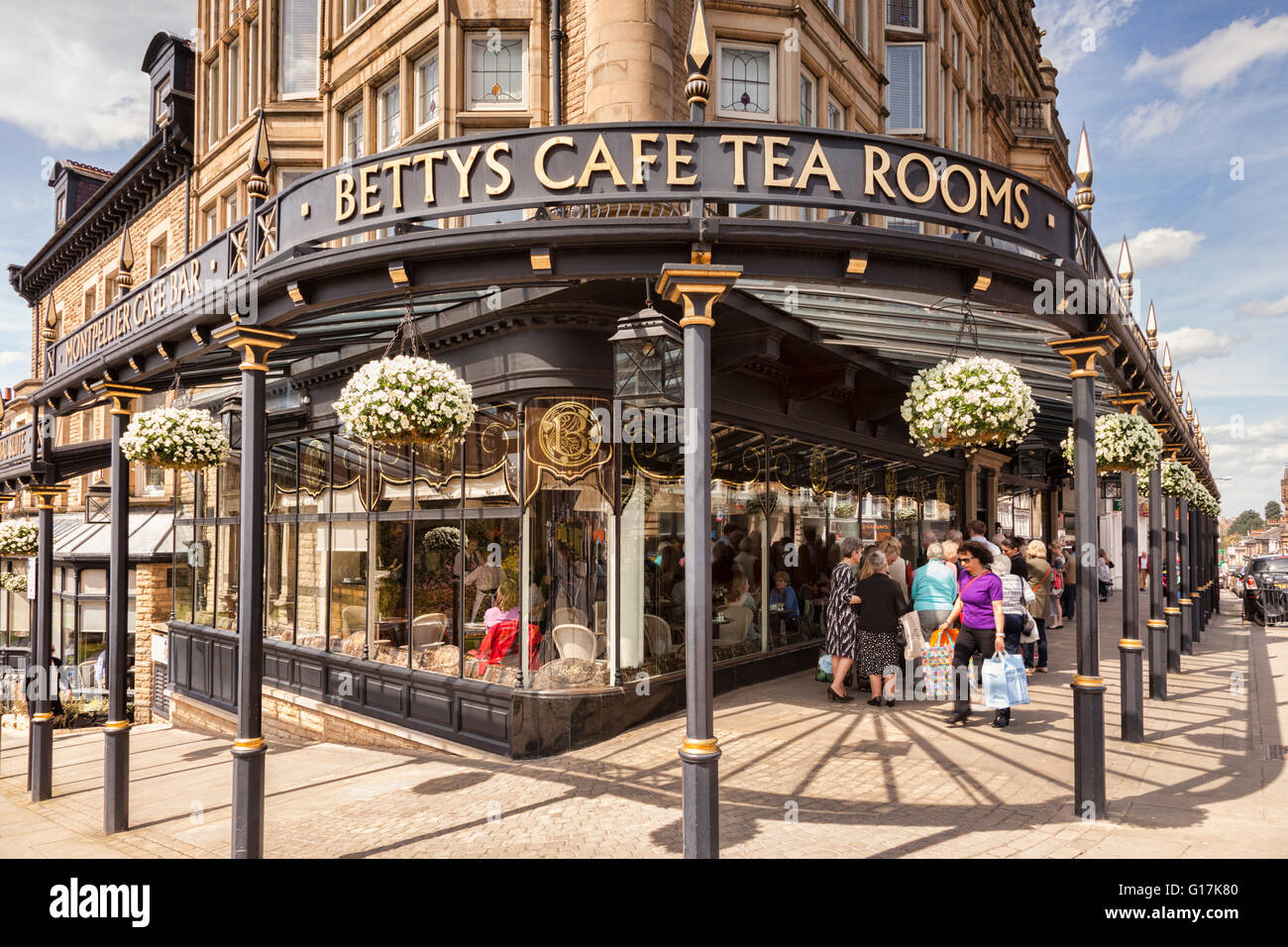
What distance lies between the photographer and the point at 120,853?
616 cm

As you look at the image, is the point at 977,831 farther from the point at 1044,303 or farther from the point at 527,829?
the point at 1044,303

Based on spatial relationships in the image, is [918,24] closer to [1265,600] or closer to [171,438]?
[171,438]

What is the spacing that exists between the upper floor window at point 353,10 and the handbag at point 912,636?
36.9 ft

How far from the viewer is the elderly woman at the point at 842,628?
9.82 meters

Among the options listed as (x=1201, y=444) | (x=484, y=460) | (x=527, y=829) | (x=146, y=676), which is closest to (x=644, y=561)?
(x=484, y=460)

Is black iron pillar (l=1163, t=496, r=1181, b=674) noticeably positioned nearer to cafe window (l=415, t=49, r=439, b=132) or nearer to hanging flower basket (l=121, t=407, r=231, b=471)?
cafe window (l=415, t=49, r=439, b=132)

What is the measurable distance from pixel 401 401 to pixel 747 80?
741 centimetres

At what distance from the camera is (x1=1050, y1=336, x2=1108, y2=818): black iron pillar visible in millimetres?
5926

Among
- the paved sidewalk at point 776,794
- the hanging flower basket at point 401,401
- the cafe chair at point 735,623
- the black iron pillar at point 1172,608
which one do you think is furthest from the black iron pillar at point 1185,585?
the hanging flower basket at point 401,401

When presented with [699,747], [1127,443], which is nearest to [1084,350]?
[1127,443]

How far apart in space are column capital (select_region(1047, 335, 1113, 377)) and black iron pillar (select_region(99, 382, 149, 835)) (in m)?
7.65

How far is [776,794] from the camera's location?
659 centimetres

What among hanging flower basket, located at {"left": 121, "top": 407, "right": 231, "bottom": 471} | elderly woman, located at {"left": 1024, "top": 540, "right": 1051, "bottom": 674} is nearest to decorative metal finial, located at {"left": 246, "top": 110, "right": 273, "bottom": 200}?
hanging flower basket, located at {"left": 121, "top": 407, "right": 231, "bottom": 471}

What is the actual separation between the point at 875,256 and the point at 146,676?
17.9m
